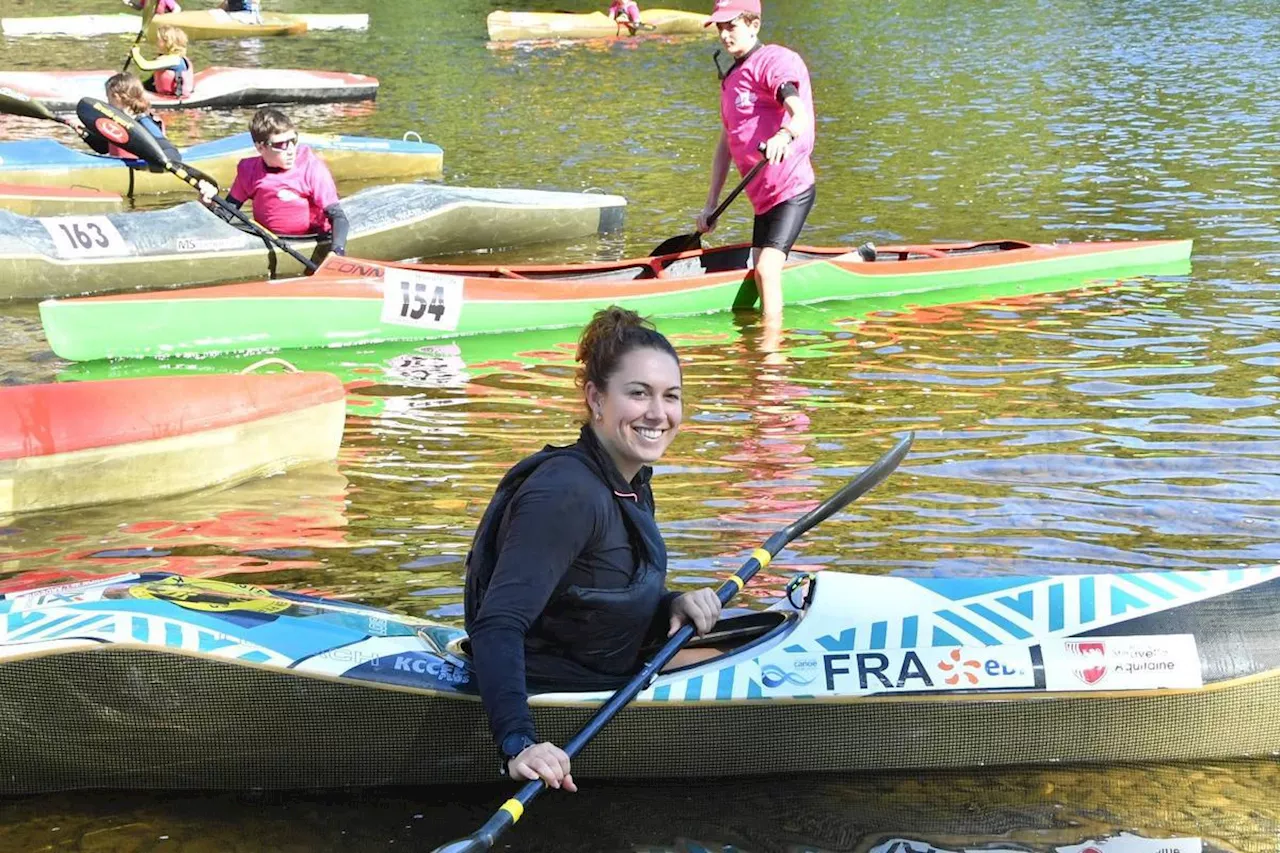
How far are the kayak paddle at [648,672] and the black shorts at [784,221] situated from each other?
3.70 meters

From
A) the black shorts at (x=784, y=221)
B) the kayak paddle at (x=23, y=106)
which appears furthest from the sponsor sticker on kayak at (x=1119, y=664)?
the kayak paddle at (x=23, y=106)

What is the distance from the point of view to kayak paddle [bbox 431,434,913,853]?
3256 mm

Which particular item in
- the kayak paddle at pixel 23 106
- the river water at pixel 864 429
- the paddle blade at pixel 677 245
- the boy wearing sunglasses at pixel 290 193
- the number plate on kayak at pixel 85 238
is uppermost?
the kayak paddle at pixel 23 106

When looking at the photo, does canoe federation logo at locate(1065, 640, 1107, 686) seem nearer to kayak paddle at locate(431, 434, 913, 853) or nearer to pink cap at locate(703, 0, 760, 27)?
kayak paddle at locate(431, 434, 913, 853)

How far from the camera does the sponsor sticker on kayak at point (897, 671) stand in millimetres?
4121

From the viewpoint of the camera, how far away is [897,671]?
13.6ft

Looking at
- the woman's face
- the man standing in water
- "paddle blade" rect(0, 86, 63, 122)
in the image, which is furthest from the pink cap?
"paddle blade" rect(0, 86, 63, 122)

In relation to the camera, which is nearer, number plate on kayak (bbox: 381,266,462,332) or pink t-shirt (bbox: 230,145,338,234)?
number plate on kayak (bbox: 381,266,462,332)

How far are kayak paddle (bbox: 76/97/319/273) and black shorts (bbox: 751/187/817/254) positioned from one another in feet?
8.43

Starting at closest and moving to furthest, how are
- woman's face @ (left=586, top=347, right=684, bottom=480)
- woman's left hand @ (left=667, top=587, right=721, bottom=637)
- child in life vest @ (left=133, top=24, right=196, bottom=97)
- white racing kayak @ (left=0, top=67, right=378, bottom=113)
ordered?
woman's face @ (left=586, top=347, right=684, bottom=480) < woman's left hand @ (left=667, top=587, right=721, bottom=637) < child in life vest @ (left=133, top=24, right=196, bottom=97) < white racing kayak @ (left=0, top=67, right=378, bottom=113)

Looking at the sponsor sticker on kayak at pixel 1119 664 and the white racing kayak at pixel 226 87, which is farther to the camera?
the white racing kayak at pixel 226 87

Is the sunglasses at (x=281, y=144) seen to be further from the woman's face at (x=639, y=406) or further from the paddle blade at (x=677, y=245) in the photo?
the woman's face at (x=639, y=406)

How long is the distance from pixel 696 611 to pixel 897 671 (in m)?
0.60

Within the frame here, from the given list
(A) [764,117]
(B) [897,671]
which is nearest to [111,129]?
(A) [764,117]
